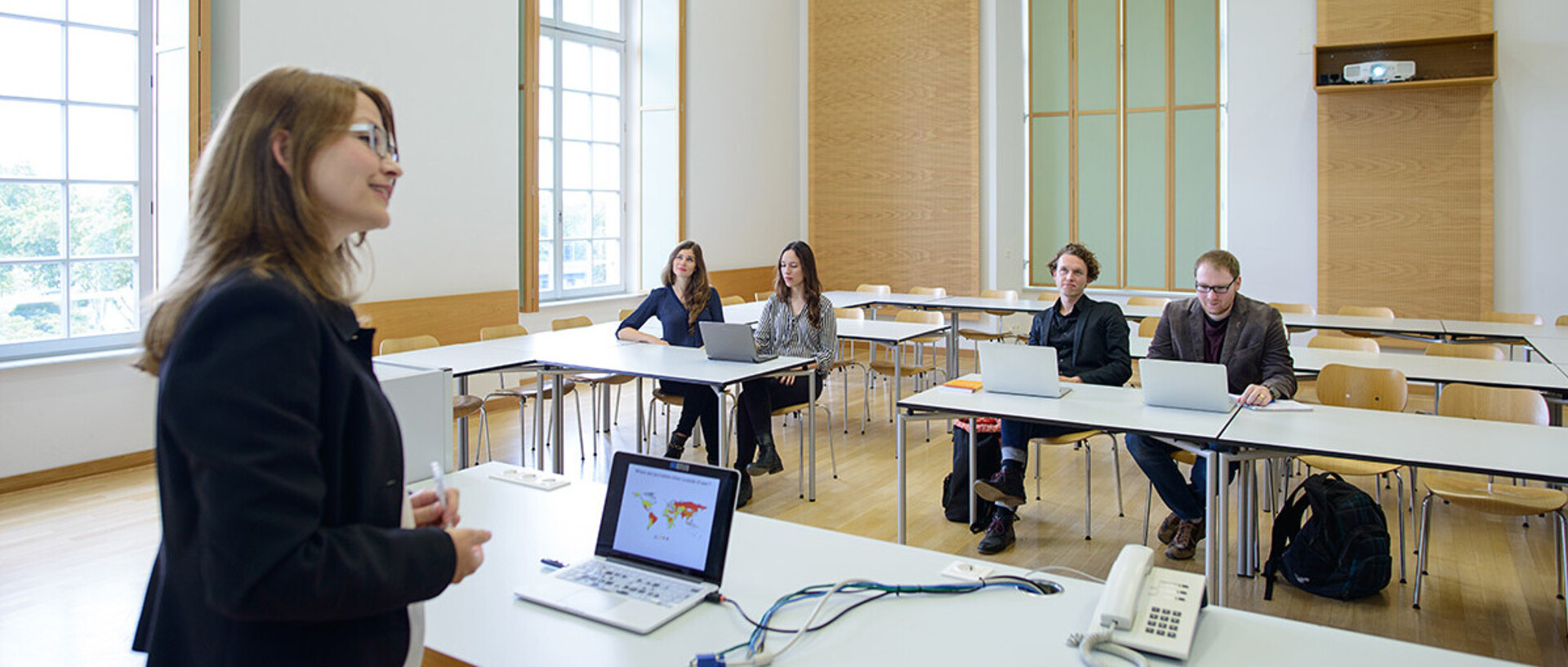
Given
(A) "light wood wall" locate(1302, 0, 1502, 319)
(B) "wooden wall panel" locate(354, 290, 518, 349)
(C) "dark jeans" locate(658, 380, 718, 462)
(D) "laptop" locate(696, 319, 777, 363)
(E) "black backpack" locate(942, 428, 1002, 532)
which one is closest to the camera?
(E) "black backpack" locate(942, 428, 1002, 532)

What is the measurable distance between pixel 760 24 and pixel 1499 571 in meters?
7.97

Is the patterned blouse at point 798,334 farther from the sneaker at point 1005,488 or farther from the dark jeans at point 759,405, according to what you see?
the sneaker at point 1005,488

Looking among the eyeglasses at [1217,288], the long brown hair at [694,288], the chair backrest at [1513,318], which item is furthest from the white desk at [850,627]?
the chair backrest at [1513,318]

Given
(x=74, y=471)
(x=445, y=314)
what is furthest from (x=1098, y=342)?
(x=74, y=471)

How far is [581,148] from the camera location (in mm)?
8875

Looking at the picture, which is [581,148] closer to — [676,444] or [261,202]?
[676,444]

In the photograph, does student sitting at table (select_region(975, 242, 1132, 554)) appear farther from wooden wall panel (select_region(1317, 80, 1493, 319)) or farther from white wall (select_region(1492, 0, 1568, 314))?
white wall (select_region(1492, 0, 1568, 314))

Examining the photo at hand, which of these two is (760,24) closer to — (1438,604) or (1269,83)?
(1269,83)

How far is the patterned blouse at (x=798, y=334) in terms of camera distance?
5.65 metres

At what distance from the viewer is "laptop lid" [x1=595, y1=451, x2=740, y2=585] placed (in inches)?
76.7

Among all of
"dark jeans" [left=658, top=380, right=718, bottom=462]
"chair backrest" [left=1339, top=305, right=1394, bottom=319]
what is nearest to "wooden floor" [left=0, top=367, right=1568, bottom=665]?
"dark jeans" [left=658, top=380, right=718, bottom=462]

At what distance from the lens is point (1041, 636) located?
5.84 ft

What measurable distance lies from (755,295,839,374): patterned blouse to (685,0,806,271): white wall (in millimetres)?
3774

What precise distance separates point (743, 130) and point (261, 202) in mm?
9197
